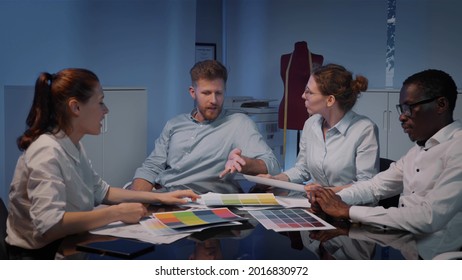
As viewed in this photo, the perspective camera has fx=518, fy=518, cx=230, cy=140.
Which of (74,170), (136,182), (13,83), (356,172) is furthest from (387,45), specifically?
(13,83)

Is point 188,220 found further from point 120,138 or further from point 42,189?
point 120,138

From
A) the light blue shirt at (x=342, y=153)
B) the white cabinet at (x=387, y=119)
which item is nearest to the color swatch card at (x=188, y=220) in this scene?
the light blue shirt at (x=342, y=153)

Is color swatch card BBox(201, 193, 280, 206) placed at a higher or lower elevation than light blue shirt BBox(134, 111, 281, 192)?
lower

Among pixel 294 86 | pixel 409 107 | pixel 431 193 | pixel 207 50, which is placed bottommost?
pixel 431 193

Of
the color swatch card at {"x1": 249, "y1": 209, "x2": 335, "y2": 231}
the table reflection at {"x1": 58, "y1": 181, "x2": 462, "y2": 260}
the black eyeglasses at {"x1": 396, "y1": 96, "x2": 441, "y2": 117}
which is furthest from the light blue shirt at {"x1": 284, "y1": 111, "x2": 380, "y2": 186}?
the table reflection at {"x1": 58, "y1": 181, "x2": 462, "y2": 260}

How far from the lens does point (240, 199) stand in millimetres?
1791

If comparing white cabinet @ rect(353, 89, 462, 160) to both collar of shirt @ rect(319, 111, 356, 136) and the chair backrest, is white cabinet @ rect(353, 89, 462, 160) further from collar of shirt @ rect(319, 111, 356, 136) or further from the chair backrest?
the chair backrest

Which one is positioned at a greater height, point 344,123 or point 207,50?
point 207,50

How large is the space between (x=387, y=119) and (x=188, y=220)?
74.3 inches

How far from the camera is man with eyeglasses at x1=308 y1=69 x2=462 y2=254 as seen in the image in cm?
147

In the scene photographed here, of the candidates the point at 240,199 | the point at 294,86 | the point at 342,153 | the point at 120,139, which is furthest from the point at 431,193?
the point at 294,86

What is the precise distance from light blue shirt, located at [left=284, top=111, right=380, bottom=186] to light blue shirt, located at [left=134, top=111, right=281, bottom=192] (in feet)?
0.74

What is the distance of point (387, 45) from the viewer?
2.42 m
